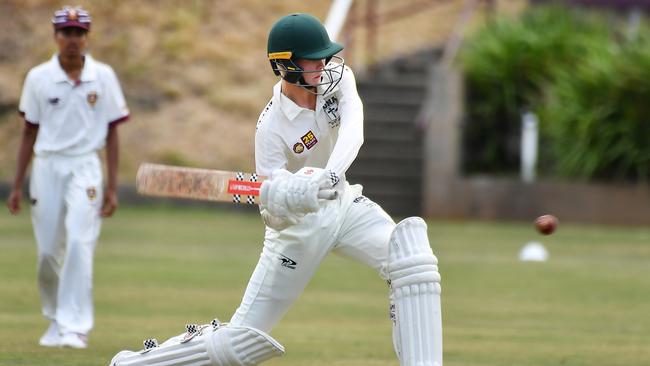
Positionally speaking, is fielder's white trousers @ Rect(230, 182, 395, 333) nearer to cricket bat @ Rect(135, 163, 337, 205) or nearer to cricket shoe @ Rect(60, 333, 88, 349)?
cricket bat @ Rect(135, 163, 337, 205)

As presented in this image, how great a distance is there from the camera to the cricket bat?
18.4 feet

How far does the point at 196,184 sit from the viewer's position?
5641 millimetres

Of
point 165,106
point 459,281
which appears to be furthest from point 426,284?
point 165,106

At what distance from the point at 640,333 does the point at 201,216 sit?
1006 centimetres

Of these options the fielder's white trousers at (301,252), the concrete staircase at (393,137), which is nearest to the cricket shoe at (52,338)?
the fielder's white trousers at (301,252)

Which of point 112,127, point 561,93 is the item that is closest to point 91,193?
point 112,127

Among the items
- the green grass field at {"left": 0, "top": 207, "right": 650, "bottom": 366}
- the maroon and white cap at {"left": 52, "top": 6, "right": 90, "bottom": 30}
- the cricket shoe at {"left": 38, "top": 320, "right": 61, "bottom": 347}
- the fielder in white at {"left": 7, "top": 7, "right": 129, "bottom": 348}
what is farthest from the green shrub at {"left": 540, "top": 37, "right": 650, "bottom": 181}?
the cricket shoe at {"left": 38, "top": 320, "right": 61, "bottom": 347}

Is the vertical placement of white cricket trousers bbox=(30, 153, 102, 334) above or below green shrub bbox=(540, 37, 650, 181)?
below

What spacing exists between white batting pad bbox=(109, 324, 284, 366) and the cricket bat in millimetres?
579

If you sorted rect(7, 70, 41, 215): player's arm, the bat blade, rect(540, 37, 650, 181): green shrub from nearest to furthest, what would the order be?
the bat blade < rect(7, 70, 41, 215): player's arm < rect(540, 37, 650, 181): green shrub

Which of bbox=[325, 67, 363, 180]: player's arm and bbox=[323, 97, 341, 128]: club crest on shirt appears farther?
bbox=[323, 97, 341, 128]: club crest on shirt

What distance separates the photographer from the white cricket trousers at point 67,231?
8.37m

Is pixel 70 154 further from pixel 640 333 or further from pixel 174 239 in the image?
pixel 174 239

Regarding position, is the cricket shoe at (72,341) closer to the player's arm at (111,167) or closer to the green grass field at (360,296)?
the green grass field at (360,296)
